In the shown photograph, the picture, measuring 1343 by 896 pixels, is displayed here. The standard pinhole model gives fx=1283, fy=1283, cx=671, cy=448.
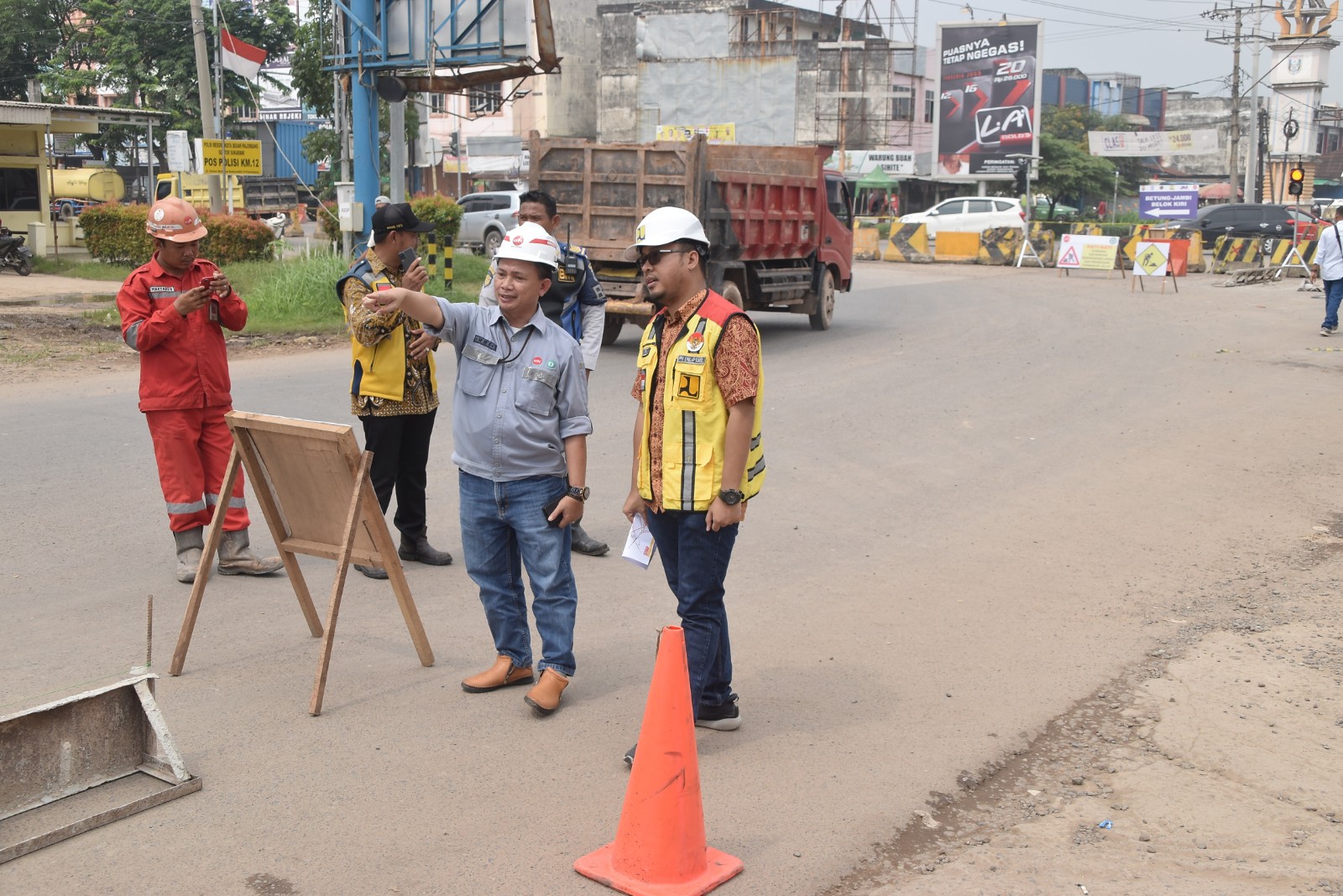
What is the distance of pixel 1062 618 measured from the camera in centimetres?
615

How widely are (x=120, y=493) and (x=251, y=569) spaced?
2144 millimetres

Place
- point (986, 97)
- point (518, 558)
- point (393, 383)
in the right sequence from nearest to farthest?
1. point (518, 558)
2. point (393, 383)
3. point (986, 97)

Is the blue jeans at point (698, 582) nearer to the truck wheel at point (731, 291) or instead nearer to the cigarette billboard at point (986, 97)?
the truck wheel at point (731, 291)

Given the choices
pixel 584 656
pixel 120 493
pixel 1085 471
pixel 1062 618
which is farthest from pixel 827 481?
→ pixel 120 493

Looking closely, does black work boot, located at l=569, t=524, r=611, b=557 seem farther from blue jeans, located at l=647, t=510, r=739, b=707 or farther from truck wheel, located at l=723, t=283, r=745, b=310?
truck wheel, located at l=723, t=283, r=745, b=310

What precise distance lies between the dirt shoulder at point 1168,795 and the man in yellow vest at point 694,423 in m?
1.04

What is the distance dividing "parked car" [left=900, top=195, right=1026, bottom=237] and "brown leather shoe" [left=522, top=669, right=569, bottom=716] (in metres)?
34.1

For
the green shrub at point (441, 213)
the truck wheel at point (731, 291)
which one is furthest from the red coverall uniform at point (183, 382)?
the green shrub at point (441, 213)

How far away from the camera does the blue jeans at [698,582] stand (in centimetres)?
435

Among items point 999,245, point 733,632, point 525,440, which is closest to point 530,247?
point 525,440

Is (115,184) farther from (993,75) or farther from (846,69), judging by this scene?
(993,75)

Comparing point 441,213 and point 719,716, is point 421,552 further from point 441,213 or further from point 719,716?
point 441,213

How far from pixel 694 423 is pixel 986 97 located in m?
54.0

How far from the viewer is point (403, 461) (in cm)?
667
